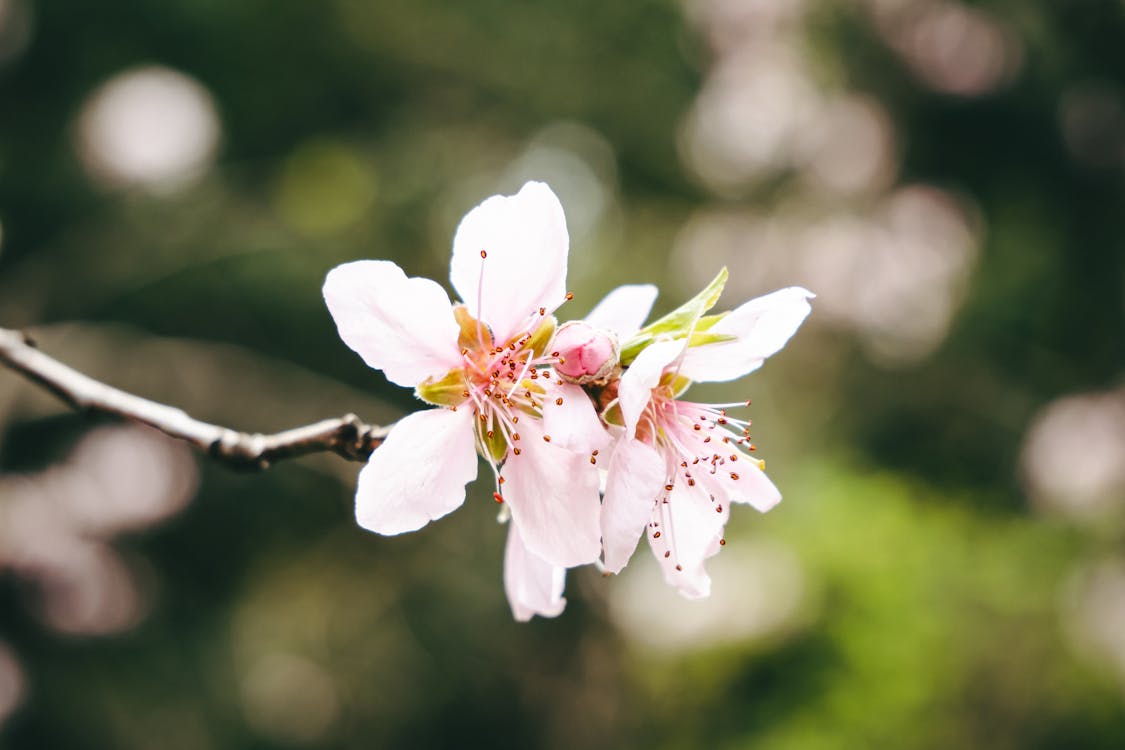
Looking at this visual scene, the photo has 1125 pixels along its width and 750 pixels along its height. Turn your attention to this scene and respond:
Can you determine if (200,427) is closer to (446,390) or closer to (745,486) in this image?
(446,390)

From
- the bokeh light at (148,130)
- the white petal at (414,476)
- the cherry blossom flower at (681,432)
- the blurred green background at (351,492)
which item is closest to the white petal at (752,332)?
the cherry blossom flower at (681,432)

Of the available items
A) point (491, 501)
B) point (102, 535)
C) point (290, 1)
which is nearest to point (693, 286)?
point (491, 501)

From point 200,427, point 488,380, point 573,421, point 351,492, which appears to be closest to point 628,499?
point 573,421

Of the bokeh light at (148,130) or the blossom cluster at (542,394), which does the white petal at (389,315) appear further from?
the bokeh light at (148,130)

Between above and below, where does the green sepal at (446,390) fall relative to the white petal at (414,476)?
above

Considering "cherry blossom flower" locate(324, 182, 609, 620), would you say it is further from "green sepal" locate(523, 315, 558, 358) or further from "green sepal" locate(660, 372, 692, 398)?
"green sepal" locate(660, 372, 692, 398)
